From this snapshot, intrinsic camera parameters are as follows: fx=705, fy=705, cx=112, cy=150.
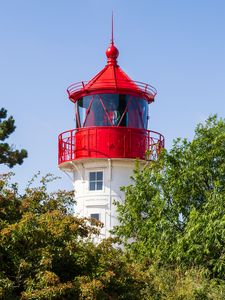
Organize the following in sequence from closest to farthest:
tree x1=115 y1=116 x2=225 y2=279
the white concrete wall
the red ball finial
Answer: tree x1=115 y1=116 x2=225 y2=279, the white concrete wall, the red ball finial

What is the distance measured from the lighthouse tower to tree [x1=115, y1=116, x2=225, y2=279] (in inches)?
92.1

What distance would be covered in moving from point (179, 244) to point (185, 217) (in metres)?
2.25

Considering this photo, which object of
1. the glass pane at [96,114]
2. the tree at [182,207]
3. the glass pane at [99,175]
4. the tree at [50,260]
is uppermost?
the glass pane at [96,114]

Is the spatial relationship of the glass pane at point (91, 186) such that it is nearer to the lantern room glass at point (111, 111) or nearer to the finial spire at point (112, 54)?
the lantern room glass at point (111, 111)

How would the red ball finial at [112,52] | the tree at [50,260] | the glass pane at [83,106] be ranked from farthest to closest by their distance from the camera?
1. the red ball finial at [112,52]
2. the glass pane at [83,106]
3. the tree at [50,260]

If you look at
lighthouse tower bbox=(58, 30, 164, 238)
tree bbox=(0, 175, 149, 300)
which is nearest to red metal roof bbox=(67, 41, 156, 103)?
lighthouse tower bbox=(58, 30, 164, 238)

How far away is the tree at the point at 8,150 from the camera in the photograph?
104 ft

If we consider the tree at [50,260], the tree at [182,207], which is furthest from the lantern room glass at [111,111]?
the tree at [50,260]

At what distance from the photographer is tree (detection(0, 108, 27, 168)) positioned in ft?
104

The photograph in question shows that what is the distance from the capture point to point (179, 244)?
81.6 ft

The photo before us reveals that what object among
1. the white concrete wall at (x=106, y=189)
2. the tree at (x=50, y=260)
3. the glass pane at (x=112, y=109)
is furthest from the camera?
the glass pane at (x=112, y=109)

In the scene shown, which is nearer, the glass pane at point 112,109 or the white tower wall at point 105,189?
the white tower wall at point 105,189

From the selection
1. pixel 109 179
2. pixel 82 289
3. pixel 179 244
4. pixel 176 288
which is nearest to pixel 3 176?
pixel 82 289

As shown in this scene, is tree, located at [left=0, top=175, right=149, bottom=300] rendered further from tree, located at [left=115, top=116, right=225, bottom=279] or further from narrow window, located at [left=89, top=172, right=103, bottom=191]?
narrow window, located at [left=89, top=172, right=103, bottom=191]
